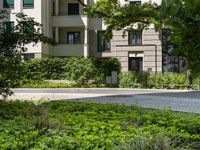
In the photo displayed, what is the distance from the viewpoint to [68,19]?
157ft

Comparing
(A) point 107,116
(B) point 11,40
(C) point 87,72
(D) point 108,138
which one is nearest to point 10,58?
(B) point 11,40

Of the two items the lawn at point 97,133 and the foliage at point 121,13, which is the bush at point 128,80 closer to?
the foliage at point 121,13

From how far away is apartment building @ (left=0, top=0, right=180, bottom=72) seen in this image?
44.7 metres

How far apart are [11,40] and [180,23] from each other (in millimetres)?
7632

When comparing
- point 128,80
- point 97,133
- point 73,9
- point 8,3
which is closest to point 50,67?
point 128,80

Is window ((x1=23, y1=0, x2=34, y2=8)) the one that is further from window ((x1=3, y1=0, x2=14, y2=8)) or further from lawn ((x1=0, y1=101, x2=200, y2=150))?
lawn ((x1=0, y1=101, x2=200, y2=150))

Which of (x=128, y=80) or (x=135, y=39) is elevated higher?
(x=135, y=39)

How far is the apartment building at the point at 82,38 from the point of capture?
44719mm

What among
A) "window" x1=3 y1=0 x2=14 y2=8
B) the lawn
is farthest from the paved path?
"window" x1=3 y1=0 x2=14 y2=8

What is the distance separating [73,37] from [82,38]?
1.02 metres

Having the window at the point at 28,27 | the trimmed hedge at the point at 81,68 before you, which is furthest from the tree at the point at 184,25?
the trimmed hedge at the point at 81,68

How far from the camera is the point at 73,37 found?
49156 millimetres

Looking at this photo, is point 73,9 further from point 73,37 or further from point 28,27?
point 28,27

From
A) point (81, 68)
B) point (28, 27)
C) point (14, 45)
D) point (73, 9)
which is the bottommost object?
point (81, 68)
